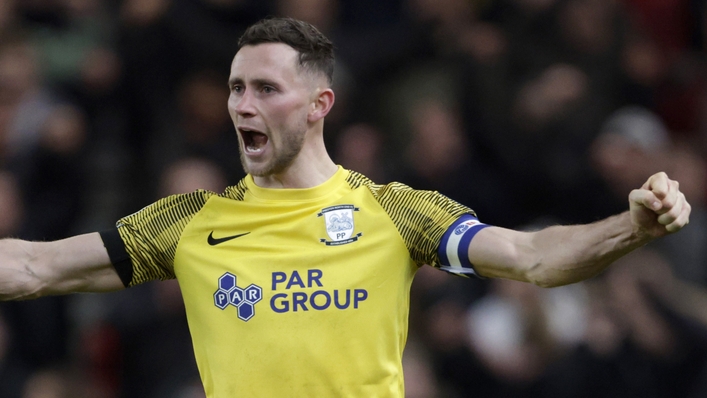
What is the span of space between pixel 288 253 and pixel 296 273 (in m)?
0.11

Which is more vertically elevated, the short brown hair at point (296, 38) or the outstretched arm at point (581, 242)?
the short brown hair at point (296, 38)

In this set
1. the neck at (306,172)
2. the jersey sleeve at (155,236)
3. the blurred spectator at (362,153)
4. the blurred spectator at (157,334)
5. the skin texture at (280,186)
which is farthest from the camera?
the blurred spectator at (362,153)

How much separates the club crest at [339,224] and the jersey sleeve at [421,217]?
17cm

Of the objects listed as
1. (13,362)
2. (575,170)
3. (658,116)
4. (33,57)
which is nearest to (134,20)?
(33,57)

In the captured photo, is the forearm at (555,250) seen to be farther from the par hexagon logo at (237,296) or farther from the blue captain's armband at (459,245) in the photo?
the par hexagon logo at (237,296)

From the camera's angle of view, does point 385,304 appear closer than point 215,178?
Yes

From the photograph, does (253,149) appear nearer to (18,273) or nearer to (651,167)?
(18,273)

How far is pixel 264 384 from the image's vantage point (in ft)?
15.3

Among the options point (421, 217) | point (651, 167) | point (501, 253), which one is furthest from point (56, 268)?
point (651, 167)

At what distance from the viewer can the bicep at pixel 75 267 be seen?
4859 mm

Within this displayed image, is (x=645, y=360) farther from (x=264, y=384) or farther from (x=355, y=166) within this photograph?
(x=264, y=384)

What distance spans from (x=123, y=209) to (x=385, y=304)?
13.1ft

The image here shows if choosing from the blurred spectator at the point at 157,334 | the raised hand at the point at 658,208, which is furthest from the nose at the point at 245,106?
the blurred spectator at the point at 157,334

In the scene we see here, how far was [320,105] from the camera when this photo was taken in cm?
517
